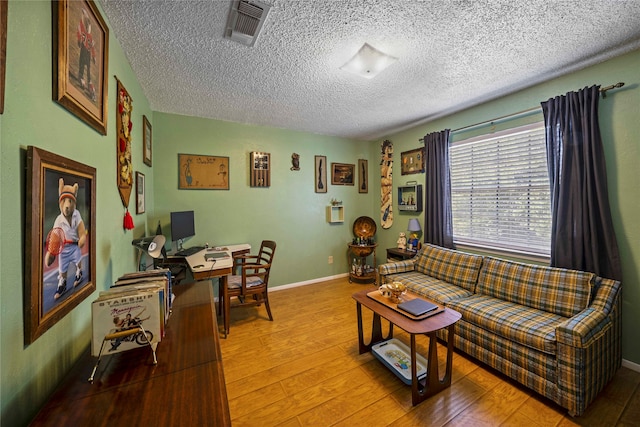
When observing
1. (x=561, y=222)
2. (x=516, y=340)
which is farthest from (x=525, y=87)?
(x=516, y=340)

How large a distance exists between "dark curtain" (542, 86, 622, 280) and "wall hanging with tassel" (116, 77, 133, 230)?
11.8 ft

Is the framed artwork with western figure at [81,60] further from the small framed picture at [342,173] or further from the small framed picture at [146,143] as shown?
the small framed picture at [342,173]

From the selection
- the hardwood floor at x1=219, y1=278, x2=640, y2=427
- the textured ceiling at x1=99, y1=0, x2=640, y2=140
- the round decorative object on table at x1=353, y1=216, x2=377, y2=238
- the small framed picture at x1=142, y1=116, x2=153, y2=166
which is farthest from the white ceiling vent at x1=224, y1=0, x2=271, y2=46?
the round decorative object on table at x1=353, y1=216, x2=377, y2=238

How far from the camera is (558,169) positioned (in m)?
2.18

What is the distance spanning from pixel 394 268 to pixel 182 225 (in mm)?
2680

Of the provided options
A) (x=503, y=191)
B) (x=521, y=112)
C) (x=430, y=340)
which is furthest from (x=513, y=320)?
(x=521, y=112)

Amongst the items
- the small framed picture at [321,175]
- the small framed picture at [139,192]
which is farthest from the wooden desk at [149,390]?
the small framed picture at [321,175]

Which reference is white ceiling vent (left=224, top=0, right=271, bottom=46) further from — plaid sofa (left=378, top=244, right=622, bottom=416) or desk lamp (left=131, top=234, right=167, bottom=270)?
plaid sofa (left=378, top=244, right=622, bottom=416)

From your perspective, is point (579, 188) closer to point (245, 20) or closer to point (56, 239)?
point (245, 20)

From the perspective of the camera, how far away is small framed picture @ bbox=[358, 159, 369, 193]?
177 inches

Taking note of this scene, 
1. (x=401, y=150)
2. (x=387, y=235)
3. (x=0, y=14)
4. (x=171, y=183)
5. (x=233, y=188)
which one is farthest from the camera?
(x=387, y=235)

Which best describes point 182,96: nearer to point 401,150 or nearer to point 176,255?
point 176,255

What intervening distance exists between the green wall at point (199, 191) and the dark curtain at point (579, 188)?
0.12 metres

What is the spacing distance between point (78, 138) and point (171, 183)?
220 cm
